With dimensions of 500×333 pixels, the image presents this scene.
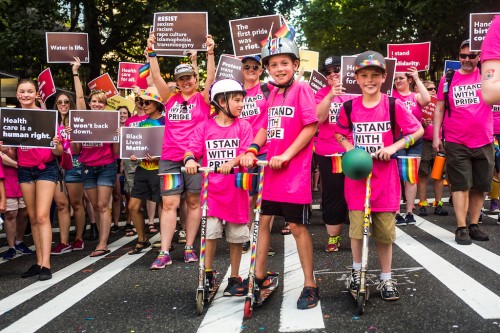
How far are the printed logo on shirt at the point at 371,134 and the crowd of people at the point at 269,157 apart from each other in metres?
0.01

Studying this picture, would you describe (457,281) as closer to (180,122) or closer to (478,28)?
(180,122)

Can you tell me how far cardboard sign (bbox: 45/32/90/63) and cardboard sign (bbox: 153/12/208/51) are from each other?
1.80 meters

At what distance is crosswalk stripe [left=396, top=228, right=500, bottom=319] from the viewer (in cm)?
437

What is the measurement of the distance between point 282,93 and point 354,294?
1753 mm

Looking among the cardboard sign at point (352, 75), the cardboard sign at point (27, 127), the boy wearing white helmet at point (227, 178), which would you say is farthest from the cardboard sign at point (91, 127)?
the cardboard sign at point (352, 75)

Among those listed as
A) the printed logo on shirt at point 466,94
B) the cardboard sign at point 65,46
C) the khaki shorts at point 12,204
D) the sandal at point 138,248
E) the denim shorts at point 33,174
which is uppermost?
the cardboard sign at point 65,46

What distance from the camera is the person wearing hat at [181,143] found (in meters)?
6.77

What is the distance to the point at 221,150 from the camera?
17.5 ft

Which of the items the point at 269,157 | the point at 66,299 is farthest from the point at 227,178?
the point at 66,299

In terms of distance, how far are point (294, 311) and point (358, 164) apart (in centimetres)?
124

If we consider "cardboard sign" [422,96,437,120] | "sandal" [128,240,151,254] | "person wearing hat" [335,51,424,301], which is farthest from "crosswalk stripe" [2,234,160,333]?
"cardboard sign" [422,96,437,120]

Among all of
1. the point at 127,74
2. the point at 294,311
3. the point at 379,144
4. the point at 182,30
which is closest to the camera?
the point at 294,311

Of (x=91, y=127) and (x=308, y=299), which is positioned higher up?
(x=91, y=127)

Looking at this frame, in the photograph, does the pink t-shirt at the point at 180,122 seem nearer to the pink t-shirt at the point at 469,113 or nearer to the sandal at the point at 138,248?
the sandal at the point at 138,248
